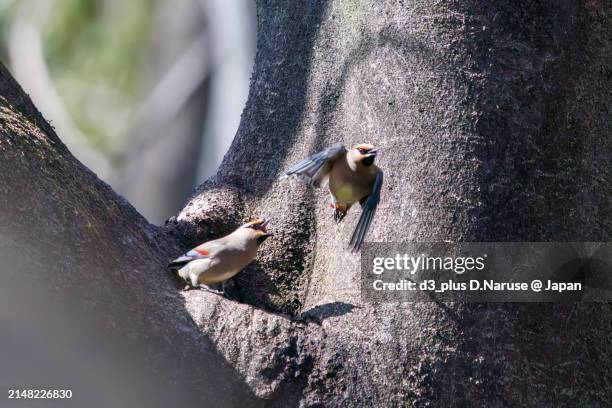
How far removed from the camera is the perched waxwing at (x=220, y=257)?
12.8 feet

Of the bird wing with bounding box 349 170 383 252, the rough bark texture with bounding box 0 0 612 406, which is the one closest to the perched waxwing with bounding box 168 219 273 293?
the rough bark texture with bounding box 0 0 612 406

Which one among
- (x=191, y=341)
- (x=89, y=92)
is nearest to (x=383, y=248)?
(x=191, y=341)

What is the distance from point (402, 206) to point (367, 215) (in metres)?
0.14

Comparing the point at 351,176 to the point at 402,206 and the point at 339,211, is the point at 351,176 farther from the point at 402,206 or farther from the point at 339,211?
the point at 339,211

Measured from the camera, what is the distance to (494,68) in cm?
382

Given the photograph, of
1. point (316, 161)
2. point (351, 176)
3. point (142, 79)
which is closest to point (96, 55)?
point (142, 79)

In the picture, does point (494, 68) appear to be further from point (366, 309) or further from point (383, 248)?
point (366, 309)

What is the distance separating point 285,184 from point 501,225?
3.41 ft

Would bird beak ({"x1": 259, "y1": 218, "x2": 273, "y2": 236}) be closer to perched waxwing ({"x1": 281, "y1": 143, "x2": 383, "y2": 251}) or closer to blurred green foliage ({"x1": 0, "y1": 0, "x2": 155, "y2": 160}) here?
perched waxwing ({"x1": 281, "y1": 143, "x2": 383, "y2": 251})

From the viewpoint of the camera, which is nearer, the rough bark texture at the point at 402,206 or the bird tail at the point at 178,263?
the rough bark texture at the point at 402,206

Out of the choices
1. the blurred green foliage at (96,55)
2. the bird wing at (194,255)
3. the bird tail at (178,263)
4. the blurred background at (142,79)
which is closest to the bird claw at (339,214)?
the bird wing at (194,255)

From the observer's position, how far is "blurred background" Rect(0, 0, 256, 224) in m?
10.7

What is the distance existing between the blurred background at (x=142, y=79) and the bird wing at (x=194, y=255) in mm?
2868

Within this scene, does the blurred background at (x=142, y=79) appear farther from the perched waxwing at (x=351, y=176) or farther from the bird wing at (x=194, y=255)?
the perched waxwing at (x=351, y=176)
